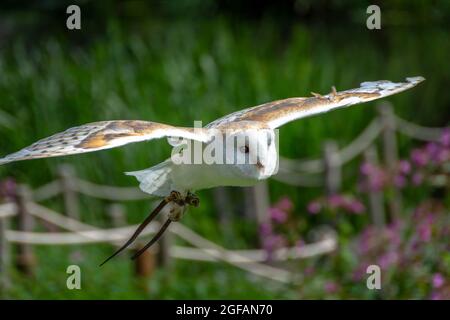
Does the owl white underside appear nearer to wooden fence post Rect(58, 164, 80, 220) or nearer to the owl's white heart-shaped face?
the owl's white heart-shaped face

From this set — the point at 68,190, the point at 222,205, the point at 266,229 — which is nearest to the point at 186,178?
the point at 266,229

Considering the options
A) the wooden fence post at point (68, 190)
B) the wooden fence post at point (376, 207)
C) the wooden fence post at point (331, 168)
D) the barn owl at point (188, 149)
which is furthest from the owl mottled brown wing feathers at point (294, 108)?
the wooden fence post at point (376, 207)

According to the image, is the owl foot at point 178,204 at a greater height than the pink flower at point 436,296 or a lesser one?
greater

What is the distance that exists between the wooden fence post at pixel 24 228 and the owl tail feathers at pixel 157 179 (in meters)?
2.62

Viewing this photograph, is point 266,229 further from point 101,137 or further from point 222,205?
point 101,137

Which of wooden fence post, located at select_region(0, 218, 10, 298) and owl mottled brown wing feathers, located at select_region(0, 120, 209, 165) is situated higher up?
owl mottled brown wing feathers, located at select_region(0, 120, 209, 165)

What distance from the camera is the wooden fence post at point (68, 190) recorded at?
7.07m

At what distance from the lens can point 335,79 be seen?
363 inches

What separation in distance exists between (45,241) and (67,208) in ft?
4.49

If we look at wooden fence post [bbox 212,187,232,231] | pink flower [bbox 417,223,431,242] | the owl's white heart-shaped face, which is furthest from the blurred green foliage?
the owl's white heart-shaped face

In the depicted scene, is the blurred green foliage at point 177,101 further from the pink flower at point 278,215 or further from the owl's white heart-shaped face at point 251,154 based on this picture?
the owl's white heart-shaped face at point 251,154

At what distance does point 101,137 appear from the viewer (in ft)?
11.4

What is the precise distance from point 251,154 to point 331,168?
168 inches

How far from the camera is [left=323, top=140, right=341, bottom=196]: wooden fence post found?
7.70 meters
